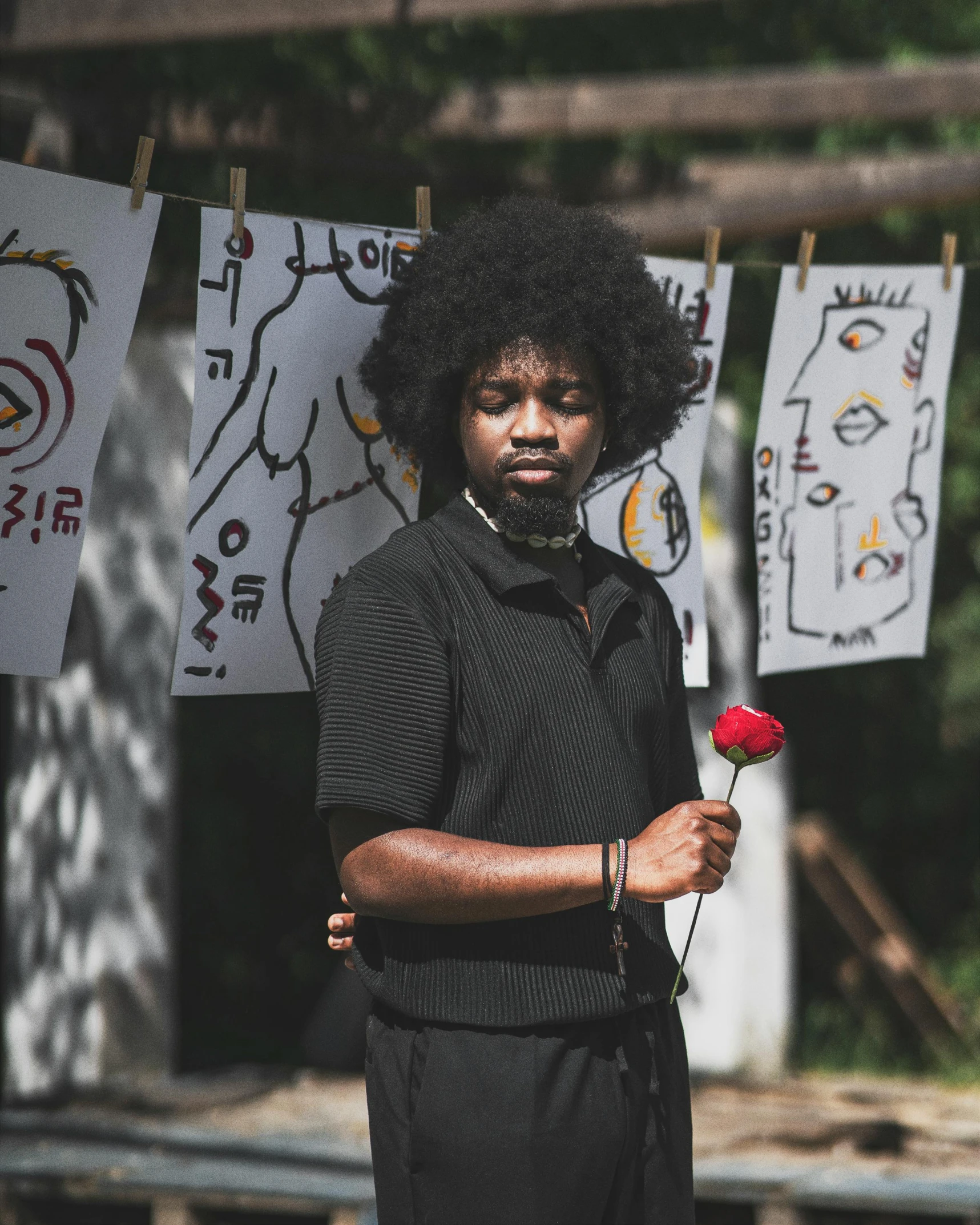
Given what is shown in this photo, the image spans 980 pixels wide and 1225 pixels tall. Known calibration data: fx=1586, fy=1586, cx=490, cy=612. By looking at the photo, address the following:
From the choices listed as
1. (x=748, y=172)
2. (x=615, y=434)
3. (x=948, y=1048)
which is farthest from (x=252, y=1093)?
(x=748, y=172)

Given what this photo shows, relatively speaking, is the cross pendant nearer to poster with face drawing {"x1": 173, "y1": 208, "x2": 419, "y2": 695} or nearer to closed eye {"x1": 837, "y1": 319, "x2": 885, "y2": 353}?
poster with face drawing {"x1": 173, "y1": 208, "x2": 419, "y2": 695}

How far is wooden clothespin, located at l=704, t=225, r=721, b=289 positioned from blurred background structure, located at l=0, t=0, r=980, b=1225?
1394 mm

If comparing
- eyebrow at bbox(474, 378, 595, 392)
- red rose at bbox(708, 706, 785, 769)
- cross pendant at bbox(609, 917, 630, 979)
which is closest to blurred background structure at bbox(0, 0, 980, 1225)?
eyebrow at bbox(474, 378, 595, 392)

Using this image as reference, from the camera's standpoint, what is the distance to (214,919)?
23.4 ft

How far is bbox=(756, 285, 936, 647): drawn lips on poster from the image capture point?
3.43m

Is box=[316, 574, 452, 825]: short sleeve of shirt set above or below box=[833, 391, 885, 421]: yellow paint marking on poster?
below

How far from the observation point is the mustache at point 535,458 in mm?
2250

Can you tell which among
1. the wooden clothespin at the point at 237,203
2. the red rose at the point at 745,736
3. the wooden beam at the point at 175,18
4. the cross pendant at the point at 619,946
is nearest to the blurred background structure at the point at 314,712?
the wooden beam at the point at 175,18

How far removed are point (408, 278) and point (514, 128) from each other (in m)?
3.18

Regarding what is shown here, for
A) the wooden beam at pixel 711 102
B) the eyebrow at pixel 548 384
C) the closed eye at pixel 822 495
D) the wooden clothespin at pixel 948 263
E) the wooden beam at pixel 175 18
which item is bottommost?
the eyebrow at pixel 548 384

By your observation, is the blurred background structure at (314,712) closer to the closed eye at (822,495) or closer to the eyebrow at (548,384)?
the closed eye at (822,495)

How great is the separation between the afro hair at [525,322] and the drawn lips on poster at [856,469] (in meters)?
0.79

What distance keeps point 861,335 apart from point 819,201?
1475mm

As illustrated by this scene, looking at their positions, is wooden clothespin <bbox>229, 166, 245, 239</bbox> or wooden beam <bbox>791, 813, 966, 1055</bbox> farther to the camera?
wooden beam <bbox>791, 813, 966, 1055</bbox>
